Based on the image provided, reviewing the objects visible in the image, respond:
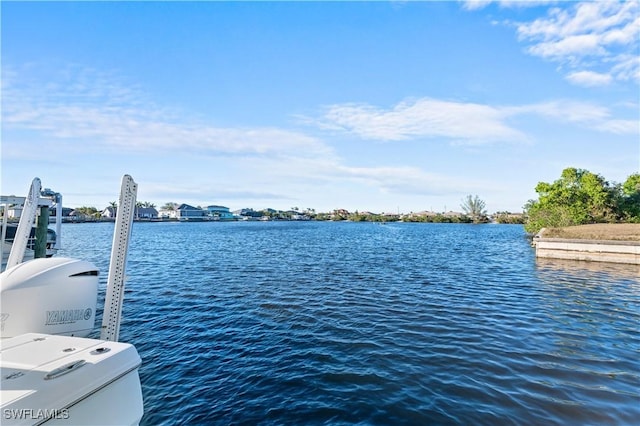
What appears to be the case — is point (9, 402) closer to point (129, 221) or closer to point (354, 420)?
point (129, 221)

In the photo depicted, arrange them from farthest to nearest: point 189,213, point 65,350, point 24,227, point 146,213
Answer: point 189,213
point 146,213
point 24,227
point 65,350

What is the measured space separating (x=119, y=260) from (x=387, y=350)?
7.21 metres

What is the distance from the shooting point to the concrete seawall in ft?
80.5

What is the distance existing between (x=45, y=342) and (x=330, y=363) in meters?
6.24

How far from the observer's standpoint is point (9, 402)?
9.91 feet

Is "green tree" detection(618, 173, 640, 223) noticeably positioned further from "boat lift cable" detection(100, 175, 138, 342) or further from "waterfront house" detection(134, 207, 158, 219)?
"waterfront house" detection(134, 207, 158, 219)

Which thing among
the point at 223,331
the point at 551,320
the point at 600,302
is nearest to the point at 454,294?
the point at 551,320

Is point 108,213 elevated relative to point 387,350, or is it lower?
elevated

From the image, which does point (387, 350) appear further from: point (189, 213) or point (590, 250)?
point (189, 213)

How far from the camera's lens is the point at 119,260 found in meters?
6.43

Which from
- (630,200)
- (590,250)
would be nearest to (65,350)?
(590,250)

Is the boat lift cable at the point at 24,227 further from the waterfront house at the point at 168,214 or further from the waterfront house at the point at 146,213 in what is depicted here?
the waterfront house at the point at 168,214

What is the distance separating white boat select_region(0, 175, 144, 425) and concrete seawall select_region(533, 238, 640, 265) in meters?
32.1

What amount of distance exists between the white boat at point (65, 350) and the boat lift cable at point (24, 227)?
3463 mm
